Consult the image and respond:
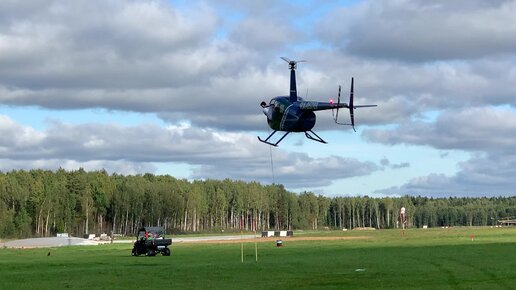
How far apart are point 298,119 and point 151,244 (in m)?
32.1

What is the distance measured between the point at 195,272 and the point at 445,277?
43.3 ft

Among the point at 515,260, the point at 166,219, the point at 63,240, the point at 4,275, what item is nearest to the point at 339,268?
the point at 515,260

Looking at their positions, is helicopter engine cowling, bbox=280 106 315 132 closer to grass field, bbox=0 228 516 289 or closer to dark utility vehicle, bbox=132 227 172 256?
grass field, bbox=0 228 516 289

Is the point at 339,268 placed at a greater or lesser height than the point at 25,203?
lesser

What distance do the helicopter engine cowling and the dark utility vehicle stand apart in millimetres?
31057

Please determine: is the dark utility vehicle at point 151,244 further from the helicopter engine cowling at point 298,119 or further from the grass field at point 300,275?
the helicopter engine cowling at point 298,119

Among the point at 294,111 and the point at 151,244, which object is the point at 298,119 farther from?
the point at 151,244

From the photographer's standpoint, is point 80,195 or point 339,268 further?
point 80,195

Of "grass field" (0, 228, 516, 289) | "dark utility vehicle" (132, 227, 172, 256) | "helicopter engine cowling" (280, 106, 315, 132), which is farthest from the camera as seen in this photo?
"dark utility vehicle" (132, 227, 172, 256)

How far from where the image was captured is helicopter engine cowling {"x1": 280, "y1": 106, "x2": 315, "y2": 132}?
3709 centimetres

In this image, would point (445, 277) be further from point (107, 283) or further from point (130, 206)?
point (130, 206)

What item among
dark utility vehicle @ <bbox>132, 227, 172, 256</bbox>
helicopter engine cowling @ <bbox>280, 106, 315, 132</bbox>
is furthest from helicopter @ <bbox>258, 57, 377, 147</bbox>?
dark utility vehicle @ <bbox>132, 227, 172, 256</bbox>

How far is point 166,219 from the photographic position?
19888cm

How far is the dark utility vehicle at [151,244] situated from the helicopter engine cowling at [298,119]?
1223 inches
